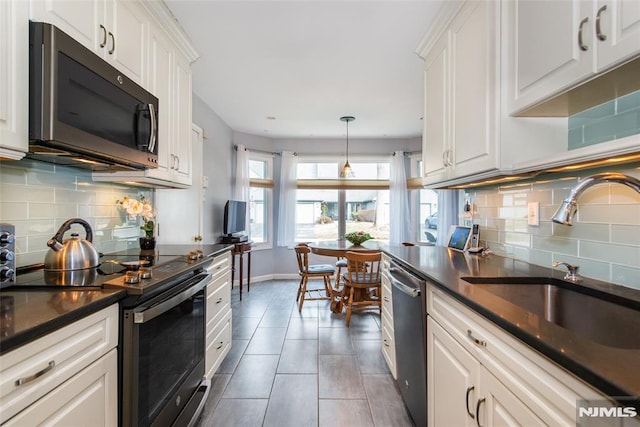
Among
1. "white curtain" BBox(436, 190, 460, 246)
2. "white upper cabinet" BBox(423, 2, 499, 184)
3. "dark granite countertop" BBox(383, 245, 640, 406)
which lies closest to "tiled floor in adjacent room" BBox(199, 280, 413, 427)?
"dark granite countertop" BBox(383, 245, 640, 406)

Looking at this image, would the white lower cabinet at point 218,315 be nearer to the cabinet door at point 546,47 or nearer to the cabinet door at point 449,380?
the cabinet door at point 449,380

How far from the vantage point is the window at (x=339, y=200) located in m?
5.51

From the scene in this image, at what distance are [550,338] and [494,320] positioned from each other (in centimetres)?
18

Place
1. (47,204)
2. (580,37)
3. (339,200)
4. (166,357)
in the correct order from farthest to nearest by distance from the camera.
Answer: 1. (339,200)
2. (47,204)
3. (166,357)
4. (580,37)

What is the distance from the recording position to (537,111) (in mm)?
1314

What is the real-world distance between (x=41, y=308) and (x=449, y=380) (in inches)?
59.3

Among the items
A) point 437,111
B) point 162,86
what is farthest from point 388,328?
point 162,86

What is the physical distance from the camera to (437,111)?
2.03m

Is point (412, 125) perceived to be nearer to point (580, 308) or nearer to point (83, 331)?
point (580, 308)

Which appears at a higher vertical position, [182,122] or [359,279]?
[182,122]

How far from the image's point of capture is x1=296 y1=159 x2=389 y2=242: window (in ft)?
18.1

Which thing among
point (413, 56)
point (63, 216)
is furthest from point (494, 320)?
point (413, 56)

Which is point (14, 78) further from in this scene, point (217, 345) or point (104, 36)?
point (217, 345)

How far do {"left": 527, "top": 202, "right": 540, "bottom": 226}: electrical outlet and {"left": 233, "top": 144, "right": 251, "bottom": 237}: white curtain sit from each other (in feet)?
13.1
